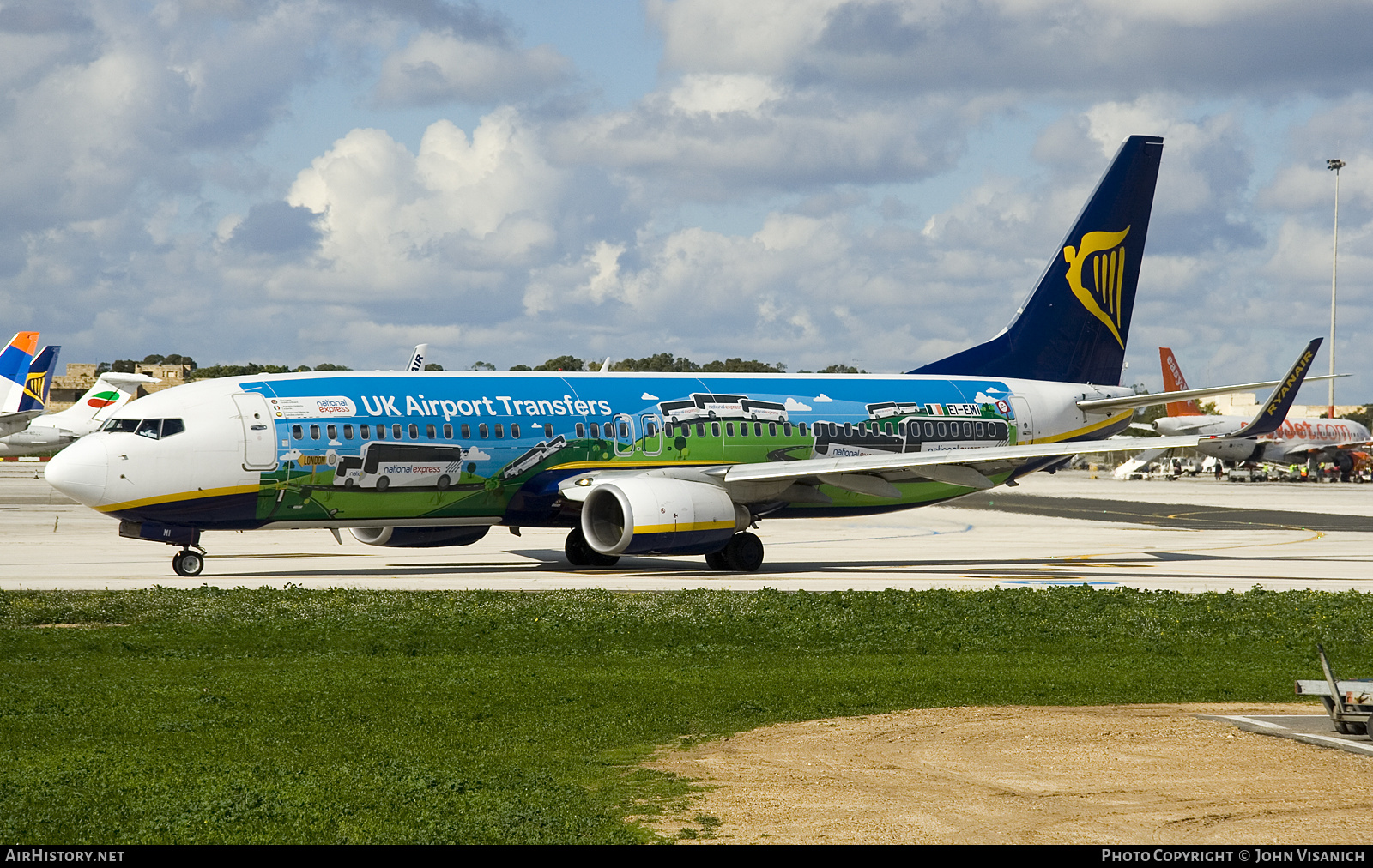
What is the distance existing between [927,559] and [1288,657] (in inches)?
706

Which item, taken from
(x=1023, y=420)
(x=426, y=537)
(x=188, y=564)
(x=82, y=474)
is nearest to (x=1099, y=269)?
(x=1023, y=420)

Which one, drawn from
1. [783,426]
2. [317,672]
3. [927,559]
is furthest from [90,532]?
[317,672]

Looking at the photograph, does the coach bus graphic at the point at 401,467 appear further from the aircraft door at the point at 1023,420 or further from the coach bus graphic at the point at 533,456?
the aircraft door at the point at 1023,420

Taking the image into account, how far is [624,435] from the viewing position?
32.3 metres

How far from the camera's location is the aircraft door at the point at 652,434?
32531 mm

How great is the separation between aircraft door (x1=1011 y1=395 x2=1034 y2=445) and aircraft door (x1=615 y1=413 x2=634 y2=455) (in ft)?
36.8

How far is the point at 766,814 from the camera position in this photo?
31.8ft

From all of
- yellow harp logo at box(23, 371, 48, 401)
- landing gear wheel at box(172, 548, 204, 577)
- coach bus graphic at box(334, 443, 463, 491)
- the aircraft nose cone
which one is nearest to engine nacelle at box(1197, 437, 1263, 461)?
yellow harp logo at box(23, 371, 48, 401)

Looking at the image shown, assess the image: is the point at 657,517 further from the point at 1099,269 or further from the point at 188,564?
the point at 1099,269

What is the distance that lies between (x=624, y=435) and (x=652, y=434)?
72 centimetres

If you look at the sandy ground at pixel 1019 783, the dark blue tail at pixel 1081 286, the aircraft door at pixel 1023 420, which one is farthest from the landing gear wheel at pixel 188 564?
the aircraft door at pixel 1023 420

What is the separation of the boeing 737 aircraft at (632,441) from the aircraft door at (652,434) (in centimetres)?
4

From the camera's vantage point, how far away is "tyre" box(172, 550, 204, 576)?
28500 mm

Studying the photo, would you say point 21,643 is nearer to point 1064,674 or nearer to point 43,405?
point 1064,674
